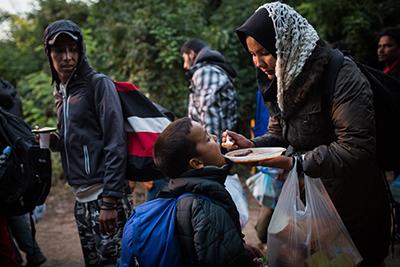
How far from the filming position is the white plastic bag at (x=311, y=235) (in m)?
2.22

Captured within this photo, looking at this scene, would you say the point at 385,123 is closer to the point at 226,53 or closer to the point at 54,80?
the point at 54,80

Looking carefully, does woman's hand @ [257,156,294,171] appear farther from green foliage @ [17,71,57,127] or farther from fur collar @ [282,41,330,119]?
green foliage @ [17,71,57,127]

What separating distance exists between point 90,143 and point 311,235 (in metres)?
1.50

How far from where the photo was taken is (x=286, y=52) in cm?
224

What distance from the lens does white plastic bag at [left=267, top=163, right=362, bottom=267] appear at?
2221 mm

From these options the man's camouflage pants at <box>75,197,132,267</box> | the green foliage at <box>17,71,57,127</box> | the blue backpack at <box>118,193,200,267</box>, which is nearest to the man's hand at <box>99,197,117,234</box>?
the man's camouflage pants at <box>75,197,132,267</box>

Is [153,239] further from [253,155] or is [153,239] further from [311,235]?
[311,235]

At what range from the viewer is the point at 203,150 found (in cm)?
228

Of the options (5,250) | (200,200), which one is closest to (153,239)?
(200,200)

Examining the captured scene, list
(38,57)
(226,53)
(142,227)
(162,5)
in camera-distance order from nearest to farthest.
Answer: (142,227)
(162,5)
(226,53)
(38,57)

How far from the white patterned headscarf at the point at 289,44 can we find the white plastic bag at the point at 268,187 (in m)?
2.22

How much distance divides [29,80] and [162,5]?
3447mm

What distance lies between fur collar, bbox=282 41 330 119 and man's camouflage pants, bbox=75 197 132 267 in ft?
4.46

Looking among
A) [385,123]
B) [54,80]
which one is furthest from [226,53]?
[385,123]
